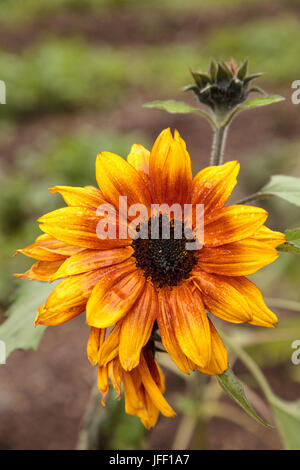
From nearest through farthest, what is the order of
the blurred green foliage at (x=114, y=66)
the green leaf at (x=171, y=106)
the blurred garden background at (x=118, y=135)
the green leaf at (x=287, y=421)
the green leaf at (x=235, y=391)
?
1. the green leaf at (x=235, y=391)
2. the green leaf at (x=171, y=106)
3. the green leaf at (x=287, y=421)
4. the blurred garden background at (x=118, y=135)
5. the blurred green foliage at (x=114, y=66)

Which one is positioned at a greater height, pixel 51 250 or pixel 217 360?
pixel 51 250

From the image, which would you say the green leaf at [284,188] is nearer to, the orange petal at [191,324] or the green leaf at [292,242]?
the green leaf at [292,242]

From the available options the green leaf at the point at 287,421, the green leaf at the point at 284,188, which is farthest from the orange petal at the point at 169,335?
the green leaf at the point at 287,421

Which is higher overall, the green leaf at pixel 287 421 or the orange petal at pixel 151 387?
the orange petal at pixel 151 387

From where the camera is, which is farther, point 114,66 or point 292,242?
point 114,66

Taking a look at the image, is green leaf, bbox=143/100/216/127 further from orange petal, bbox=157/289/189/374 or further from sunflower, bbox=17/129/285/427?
orange petal, bbox=157/289/189/374

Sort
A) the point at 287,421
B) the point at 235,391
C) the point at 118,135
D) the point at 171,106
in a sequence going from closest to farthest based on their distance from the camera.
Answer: the point at 235,391 → the point at 171,106 → the point at 287,421 → the point at 118,135

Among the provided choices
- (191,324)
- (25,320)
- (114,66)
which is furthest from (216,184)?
(114,66)

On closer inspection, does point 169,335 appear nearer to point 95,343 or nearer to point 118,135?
point 95,343
